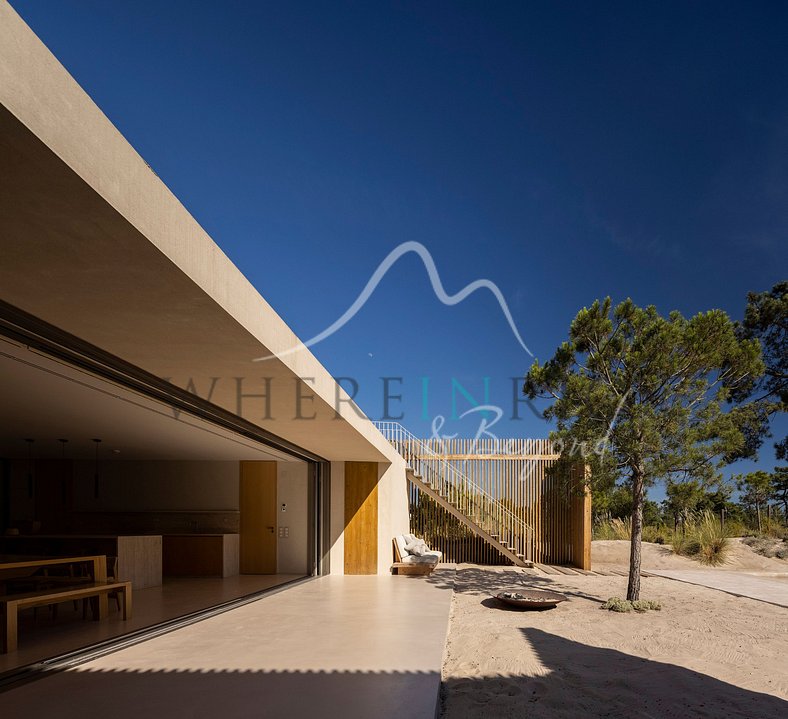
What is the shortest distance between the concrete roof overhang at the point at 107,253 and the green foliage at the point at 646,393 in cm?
484

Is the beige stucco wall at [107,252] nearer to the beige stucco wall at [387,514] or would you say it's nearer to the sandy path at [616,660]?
the sandy path at [616,660]

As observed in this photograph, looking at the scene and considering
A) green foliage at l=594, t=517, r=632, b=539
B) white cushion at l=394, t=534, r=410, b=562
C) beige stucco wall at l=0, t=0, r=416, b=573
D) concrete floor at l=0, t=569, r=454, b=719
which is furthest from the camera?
green foliage at l=594, t=517, r=632, b=539

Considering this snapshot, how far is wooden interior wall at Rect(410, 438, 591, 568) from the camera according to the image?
1397cm

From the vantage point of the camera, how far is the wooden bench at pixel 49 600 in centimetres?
548

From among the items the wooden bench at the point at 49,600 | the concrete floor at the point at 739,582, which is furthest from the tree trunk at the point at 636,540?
the wooden bench at the point at 49,600

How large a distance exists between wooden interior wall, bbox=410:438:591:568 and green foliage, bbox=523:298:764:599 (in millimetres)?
4724

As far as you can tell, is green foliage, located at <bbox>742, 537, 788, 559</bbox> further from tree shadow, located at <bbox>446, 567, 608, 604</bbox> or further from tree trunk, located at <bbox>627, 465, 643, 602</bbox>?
tree trunk, located at <bbox>627, 465, 643, 602</bbox>

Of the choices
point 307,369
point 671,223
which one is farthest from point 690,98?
point 307,369

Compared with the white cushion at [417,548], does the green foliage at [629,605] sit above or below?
below

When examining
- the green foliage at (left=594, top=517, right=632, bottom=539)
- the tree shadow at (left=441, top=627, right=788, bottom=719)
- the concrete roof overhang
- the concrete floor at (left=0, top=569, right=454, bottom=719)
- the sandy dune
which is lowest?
the sandy dune

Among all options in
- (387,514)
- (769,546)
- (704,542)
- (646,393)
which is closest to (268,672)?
(646,393)

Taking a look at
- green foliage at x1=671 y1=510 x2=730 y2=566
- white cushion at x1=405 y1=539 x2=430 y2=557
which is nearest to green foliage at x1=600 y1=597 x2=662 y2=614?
white cushion at x1=405 y1=539 x2=430 y2=557

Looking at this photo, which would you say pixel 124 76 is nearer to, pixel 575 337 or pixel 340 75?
pixel 340 75

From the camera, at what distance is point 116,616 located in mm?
7289
